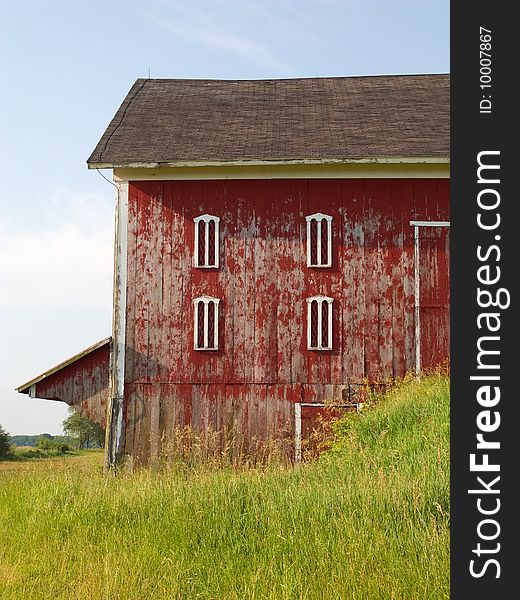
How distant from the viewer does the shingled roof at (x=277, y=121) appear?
13.7 metres

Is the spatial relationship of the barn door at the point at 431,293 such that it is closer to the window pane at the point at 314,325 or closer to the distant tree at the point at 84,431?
the window pane at the point at 314,325

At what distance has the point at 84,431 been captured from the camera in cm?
4453

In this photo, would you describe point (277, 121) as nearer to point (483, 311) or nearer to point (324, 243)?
point (324, 243)

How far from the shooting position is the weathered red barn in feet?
44.0

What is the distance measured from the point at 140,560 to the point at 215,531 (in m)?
0.72

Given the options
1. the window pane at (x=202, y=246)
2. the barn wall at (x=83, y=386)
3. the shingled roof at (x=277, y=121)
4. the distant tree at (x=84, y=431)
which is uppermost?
the shingled roof at (x=277, y=121)

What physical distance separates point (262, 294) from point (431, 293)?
2953 mm

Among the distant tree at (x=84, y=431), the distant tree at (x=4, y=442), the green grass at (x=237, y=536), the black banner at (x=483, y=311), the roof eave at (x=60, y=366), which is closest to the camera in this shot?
the black banner at (x=483, y=311)

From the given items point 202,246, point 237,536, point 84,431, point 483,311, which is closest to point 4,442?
point 84,431

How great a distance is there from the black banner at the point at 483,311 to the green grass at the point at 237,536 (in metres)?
1.97

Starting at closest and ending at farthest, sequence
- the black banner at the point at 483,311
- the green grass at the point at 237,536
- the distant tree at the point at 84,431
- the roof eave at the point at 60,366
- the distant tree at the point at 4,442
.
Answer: the black banner at the point at 483,311
the green grass at the point at 237,536
the roof eave at the point at 60,366
the distant tree at the point at 4,442
the distant tree at the point at 84,431

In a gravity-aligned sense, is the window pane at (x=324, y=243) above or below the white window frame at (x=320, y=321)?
above

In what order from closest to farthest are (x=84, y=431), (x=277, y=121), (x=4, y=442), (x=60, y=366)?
(x=60, y=366) < (x=277, y=121) < (x=4, y=442) < (x=84, y=431)

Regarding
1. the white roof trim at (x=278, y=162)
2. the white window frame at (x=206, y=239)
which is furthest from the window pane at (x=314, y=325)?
the white roof trim at (x=278, y=162)
